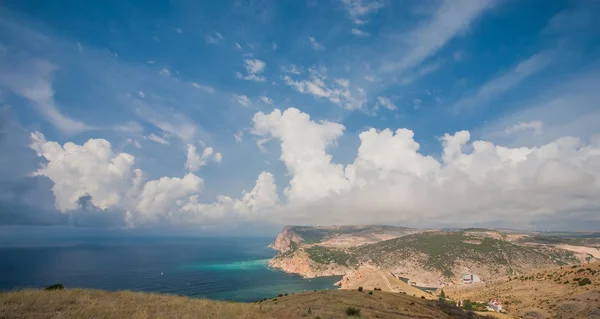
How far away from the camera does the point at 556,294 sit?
291 ft

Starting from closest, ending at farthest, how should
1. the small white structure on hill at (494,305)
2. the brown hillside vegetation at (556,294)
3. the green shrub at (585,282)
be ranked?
the brown hillside vegetation at (556,294), the green shrub at (585,282), the small white structure on hill at (494,305)

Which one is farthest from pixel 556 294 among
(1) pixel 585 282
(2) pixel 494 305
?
(2) pixel 494 305

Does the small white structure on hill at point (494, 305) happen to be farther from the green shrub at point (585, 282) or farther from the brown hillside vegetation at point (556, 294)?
the green shrub at point (585, 282)

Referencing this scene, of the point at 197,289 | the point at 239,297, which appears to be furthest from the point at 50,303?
the point at 197,289

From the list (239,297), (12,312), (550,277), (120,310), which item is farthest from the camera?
(239,297)

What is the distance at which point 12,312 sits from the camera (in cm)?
1342

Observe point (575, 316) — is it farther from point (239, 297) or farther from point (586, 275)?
point (239, 297)

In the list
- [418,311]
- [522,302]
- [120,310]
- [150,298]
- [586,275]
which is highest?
[120,310]

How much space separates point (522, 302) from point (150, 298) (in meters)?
117

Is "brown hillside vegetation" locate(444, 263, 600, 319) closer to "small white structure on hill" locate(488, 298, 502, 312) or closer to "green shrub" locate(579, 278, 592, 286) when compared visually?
"green shrub" locate(579, 278, 592, 286)

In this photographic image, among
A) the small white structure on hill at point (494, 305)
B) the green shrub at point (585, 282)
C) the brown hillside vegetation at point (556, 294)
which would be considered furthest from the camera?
the small white structure on hill at point (494, 305)

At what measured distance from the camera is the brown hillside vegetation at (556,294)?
236 feet

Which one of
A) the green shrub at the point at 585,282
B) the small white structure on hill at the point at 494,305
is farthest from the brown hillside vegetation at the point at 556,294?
the small white structure on hill at the point at 494,305

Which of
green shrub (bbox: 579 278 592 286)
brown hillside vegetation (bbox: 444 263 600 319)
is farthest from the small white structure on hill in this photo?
green shrub (bbox: 579 278 592 286)
